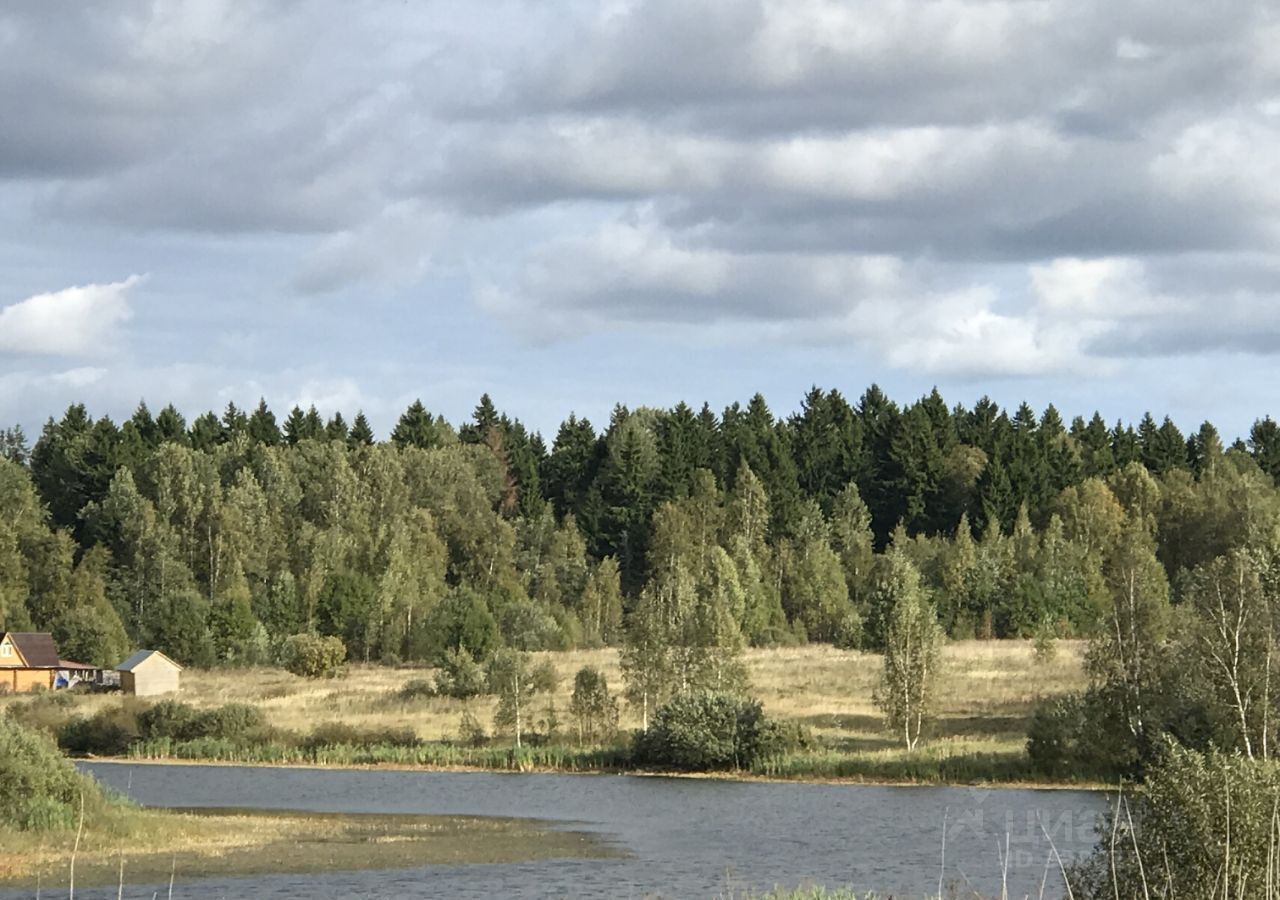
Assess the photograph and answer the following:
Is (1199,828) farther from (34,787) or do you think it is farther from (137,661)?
(137,661)

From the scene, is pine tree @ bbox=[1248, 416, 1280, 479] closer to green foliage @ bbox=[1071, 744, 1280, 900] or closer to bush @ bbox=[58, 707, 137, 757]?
bush @ bbox=[58, 707, 137, 757]

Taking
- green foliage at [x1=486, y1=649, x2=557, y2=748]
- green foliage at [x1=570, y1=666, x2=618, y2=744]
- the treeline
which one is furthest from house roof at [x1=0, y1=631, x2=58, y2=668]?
green foliage at [x1=570, y1=666, x2=618, y2=744]

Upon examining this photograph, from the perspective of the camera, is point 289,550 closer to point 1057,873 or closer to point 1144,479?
point 1144,479

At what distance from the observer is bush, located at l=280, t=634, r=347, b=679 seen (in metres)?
95.9

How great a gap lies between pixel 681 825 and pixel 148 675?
47.5 meters

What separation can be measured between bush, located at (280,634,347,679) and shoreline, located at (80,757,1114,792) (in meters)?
22.3

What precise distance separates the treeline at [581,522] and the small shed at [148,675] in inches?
454

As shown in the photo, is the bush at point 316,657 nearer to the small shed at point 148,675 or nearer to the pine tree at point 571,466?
the small shed at point 148,675

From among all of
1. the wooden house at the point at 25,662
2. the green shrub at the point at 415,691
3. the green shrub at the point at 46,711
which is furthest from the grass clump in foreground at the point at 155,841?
the wooden house at the point at 25,662

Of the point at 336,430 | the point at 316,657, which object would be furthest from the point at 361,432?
the point at 316,657

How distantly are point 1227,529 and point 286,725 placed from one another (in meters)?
65.6

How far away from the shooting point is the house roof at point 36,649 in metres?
94.4

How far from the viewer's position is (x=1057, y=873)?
36062 mm

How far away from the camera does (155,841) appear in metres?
40.9
